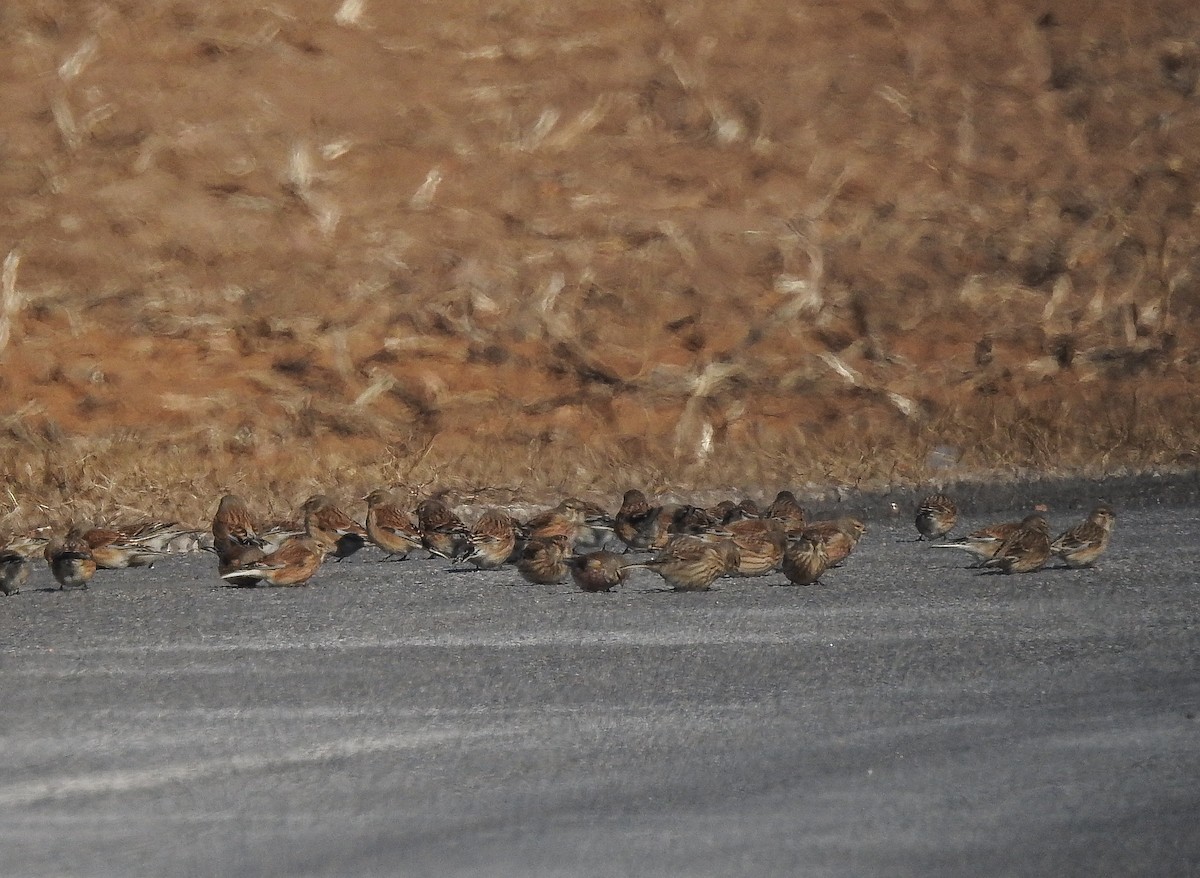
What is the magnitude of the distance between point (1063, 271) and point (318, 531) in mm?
7488

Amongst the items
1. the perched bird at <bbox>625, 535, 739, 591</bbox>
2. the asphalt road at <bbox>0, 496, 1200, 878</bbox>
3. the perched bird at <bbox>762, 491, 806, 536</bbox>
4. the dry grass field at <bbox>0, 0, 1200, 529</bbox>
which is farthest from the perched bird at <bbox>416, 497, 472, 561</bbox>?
the dry grass field at <bbox>0, 0, 1200, 529</bbox>

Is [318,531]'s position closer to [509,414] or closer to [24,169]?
[509,414]

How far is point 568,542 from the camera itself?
402 inches

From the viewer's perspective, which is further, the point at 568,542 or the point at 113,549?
the point at 113,549

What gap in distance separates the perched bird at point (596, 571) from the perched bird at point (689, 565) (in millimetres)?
118

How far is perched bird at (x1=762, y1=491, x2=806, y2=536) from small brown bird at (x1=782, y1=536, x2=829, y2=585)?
1.13m

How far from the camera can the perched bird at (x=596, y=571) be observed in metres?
9.59

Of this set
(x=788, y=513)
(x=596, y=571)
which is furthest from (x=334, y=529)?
(x=788, y=513)

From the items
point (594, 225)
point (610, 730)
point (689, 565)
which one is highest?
point (594, 225)

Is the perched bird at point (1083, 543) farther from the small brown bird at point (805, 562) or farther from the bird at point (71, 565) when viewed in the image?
the bird at point (71, 565)

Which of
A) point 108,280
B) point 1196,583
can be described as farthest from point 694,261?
point 1196,583

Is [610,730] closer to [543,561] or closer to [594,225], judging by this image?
[543,561]

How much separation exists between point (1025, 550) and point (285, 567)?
3.56 m

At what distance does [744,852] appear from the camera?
4.72 metres
